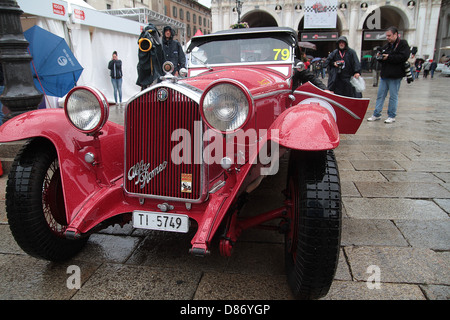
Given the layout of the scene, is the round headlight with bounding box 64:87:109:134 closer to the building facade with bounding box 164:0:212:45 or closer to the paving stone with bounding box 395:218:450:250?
the paving stone with bounding box 395:218:450:250

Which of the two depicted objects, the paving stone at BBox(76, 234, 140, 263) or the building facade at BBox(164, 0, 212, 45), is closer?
the paving stone at BBox(76, 234, 140, 263)

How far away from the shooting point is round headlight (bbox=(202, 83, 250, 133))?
Result: 1775 millimetres

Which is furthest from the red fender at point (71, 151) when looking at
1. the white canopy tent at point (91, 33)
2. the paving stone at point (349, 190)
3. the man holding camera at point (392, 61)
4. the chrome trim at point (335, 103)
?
the white canopy tent at point (91, 33)

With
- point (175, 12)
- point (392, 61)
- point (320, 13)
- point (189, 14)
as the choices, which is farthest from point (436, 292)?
point (189, 14)

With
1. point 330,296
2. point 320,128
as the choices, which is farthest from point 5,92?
point 330,296

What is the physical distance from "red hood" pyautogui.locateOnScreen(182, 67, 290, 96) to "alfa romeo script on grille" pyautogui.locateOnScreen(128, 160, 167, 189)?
2.13 feet

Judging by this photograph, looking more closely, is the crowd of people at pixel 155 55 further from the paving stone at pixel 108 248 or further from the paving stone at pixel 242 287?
the paving stone at pixel 242 287

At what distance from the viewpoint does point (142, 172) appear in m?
2.18

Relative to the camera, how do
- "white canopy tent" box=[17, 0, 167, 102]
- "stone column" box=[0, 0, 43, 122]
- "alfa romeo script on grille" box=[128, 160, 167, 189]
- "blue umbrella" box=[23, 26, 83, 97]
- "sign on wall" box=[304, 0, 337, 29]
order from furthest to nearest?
"sign on wall" box=[304, 0, 337, 29]
"white canopy tent" box=[17, 0, 167, 102]
"blue umbrella" box=[23, 26, 83, 97]
"stone column" box=[0, 0, 43, 122]
"alfa romeo script on grille" box=[128, 160, 167, 189]

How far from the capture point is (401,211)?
2.97 m

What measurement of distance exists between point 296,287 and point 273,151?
2.68ft

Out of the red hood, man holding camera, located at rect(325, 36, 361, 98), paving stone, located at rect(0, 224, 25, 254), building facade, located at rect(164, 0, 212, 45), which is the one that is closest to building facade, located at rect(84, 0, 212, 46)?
building facade, located at rect(164, 0, 212, 45)

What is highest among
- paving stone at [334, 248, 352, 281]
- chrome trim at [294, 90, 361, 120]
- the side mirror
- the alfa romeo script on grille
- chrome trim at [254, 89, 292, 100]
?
the side mirror

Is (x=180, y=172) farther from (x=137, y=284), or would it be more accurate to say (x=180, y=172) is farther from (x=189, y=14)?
(x=189, y=14)
